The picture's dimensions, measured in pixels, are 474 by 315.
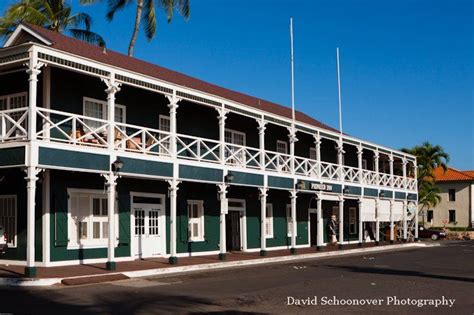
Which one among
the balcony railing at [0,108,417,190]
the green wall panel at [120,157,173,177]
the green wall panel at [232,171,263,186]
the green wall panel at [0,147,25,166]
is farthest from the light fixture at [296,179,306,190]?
the green wall panel at [0,147,25,166]

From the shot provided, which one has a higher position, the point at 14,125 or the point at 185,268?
the point at 14,125

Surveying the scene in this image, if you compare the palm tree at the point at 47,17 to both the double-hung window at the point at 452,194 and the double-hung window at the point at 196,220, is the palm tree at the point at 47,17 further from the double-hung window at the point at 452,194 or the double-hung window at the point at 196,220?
the double-hung window at the point at 452,194

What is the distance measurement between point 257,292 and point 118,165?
6.63m

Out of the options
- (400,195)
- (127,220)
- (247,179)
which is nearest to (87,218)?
(127,220)

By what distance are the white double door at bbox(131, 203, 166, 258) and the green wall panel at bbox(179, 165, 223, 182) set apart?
7.28 feet

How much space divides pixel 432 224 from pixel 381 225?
3227 centimetres

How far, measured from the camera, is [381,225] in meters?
43.5

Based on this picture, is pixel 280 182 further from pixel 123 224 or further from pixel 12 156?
pixel 12 156

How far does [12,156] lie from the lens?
17109mm

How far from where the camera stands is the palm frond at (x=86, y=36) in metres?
41.6

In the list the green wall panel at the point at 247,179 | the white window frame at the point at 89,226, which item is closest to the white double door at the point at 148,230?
the white window frame at the point at 89,226

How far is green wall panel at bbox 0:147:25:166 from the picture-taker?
16891 mm

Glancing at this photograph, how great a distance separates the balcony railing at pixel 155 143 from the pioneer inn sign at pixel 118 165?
7 centimetres

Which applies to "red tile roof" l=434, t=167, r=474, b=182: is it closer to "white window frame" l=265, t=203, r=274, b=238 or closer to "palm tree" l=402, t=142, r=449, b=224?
"palm tree" l=402, t=142, r=449, b=224
